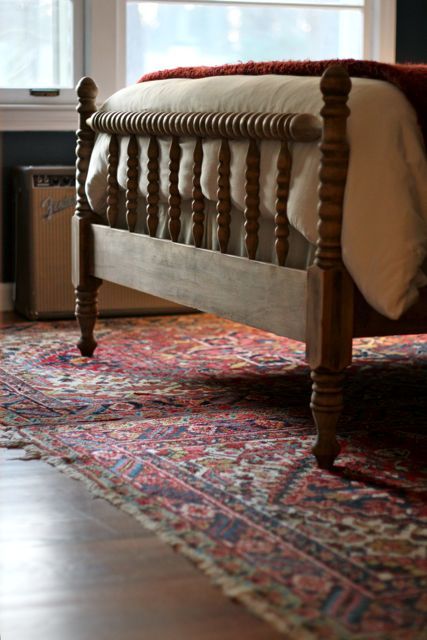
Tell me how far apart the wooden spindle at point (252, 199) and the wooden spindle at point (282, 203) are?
103 millimetres

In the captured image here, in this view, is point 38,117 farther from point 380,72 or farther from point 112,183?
point 380,72

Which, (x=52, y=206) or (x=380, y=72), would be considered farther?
(x=52, y=206)

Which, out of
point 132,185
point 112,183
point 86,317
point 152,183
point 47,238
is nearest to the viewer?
point 152,183

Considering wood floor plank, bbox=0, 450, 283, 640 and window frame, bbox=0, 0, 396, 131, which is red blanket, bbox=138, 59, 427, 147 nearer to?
wood floor plank, bbox=0, 450, 283, 640

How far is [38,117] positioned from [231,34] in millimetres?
869

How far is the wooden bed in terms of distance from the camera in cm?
208

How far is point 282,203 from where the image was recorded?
2238 millimetres

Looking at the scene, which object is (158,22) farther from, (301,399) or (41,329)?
(301,399)

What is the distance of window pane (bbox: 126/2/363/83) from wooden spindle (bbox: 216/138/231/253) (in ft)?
6.44

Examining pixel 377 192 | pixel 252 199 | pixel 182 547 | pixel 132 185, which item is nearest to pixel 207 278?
pixel 252 199

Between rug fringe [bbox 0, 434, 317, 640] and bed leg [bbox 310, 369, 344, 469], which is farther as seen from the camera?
bed leg [bbox 310, 369, 344, 469]

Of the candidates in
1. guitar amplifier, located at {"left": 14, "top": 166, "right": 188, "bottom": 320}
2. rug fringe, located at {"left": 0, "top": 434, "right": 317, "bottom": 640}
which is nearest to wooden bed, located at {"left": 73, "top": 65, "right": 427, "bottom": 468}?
rug fringe, located at {"left": 0, "top": 434, "right": 317, "bottom": 640}

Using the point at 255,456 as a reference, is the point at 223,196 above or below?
above

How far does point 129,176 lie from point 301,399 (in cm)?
79
